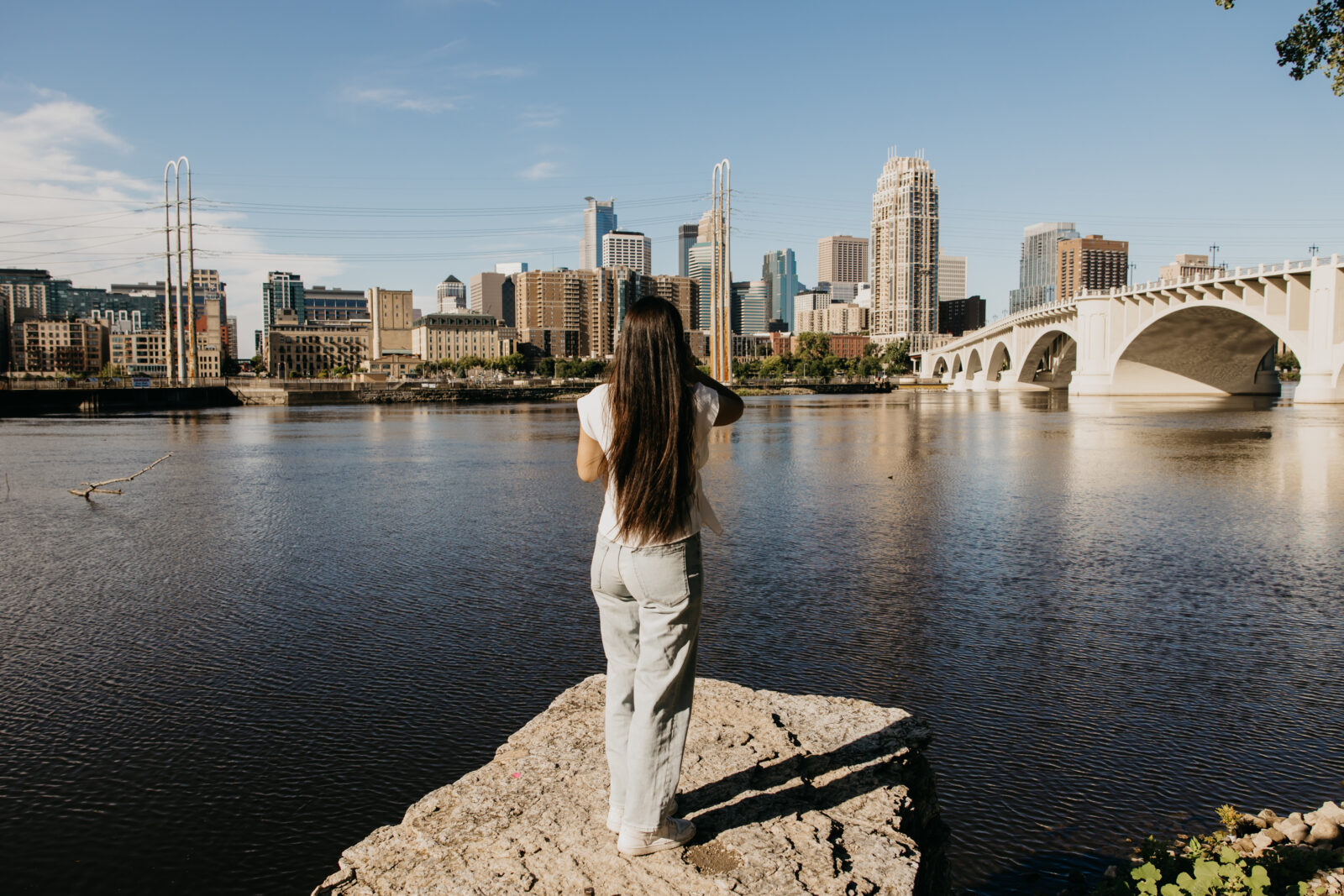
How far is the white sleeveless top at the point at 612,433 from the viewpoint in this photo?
3.51m

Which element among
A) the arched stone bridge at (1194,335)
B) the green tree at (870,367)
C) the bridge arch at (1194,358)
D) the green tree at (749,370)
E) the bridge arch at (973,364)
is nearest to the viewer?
the arched stone bridge at (1194,335)

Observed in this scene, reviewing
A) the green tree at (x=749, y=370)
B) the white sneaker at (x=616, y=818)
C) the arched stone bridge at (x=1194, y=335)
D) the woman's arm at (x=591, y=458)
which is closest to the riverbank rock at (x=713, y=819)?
the white sneaker at (x=616, y=818)

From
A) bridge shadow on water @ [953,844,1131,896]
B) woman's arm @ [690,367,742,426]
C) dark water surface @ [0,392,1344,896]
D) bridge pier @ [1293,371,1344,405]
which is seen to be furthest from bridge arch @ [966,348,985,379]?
woman's arm @ [690,367,742,426]

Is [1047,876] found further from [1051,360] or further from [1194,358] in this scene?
[1051,360]

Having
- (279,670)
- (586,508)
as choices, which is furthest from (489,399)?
(279,670)

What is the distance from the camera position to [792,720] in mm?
4652

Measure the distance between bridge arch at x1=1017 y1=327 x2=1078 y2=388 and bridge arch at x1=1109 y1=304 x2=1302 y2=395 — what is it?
22.1 metres

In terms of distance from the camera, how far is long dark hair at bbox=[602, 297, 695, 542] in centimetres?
346

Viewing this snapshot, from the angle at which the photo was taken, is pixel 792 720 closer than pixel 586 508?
Yes

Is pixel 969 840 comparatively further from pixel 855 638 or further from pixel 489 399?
pixel 489 399

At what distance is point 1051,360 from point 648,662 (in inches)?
5075

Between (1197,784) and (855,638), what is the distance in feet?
9.55

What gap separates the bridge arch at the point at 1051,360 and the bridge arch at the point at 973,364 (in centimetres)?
1650

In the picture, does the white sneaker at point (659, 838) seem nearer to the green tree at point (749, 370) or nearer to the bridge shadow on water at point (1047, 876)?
the bridge shadow on water at point (1047, 876)
